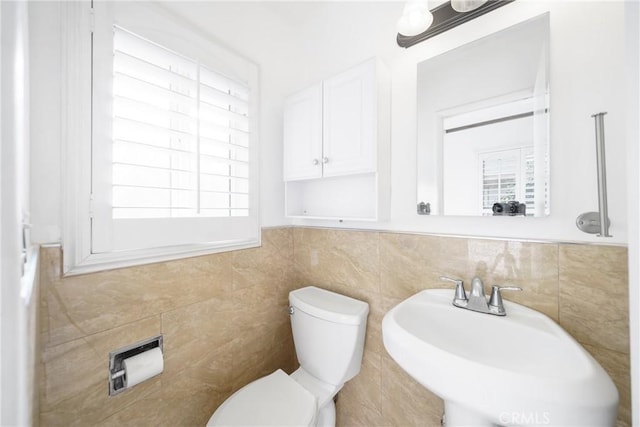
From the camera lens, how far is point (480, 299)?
84cm

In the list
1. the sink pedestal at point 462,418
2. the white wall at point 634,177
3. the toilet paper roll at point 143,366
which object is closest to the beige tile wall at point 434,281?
the sink pedestal at point 462,418

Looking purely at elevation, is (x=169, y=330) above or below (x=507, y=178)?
below

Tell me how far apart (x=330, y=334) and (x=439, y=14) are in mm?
1474

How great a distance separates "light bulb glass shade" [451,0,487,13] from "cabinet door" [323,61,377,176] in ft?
1.14

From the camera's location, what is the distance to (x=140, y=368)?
0.83 m

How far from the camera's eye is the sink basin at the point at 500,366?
19.1 inches

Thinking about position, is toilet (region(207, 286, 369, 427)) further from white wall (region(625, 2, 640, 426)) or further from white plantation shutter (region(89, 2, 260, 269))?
white wall (region(625, 2, 640, 426))

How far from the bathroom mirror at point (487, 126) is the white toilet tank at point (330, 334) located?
584mm

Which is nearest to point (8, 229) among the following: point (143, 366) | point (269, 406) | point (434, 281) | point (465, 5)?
point (143, 366)

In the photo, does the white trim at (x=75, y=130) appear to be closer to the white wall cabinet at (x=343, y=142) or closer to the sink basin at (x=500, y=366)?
the white wall cabinet at (x=343, y=142)

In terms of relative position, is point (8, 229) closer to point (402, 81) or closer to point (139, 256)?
point (139, 256)

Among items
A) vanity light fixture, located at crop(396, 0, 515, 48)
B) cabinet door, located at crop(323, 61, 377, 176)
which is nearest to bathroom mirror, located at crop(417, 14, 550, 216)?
vanity light fixture, located at crop(396, 0, 515, 48)

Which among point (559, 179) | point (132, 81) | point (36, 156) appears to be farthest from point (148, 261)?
point (559, 179)

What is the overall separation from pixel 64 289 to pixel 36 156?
0.41 m
